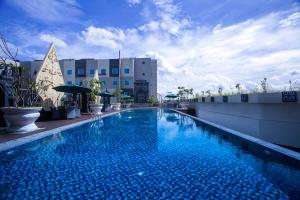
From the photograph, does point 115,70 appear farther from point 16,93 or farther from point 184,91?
point 16,93

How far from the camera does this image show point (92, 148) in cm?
682

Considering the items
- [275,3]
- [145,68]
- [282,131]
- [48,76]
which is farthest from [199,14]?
[145,68]

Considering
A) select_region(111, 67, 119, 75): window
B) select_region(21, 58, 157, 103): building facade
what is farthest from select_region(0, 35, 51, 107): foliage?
select_region(111, 67, 119, 75): window

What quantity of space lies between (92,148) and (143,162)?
233cm

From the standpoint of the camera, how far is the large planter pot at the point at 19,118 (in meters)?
7.82

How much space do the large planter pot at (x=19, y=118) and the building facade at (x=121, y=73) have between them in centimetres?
3390

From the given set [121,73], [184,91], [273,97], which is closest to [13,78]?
[273,97]

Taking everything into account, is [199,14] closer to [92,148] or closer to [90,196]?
[92,148]

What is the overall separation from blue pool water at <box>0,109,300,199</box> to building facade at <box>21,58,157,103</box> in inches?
1434

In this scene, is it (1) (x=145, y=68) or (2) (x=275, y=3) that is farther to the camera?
(1) (x=145, y=68)

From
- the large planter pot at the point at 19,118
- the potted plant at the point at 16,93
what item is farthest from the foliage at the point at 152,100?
the large planter pot at the point at 19,118

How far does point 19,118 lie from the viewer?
315 inches

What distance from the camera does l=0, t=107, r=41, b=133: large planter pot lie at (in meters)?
7.82

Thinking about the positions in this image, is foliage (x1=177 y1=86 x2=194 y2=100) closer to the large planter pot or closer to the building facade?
the building facade
